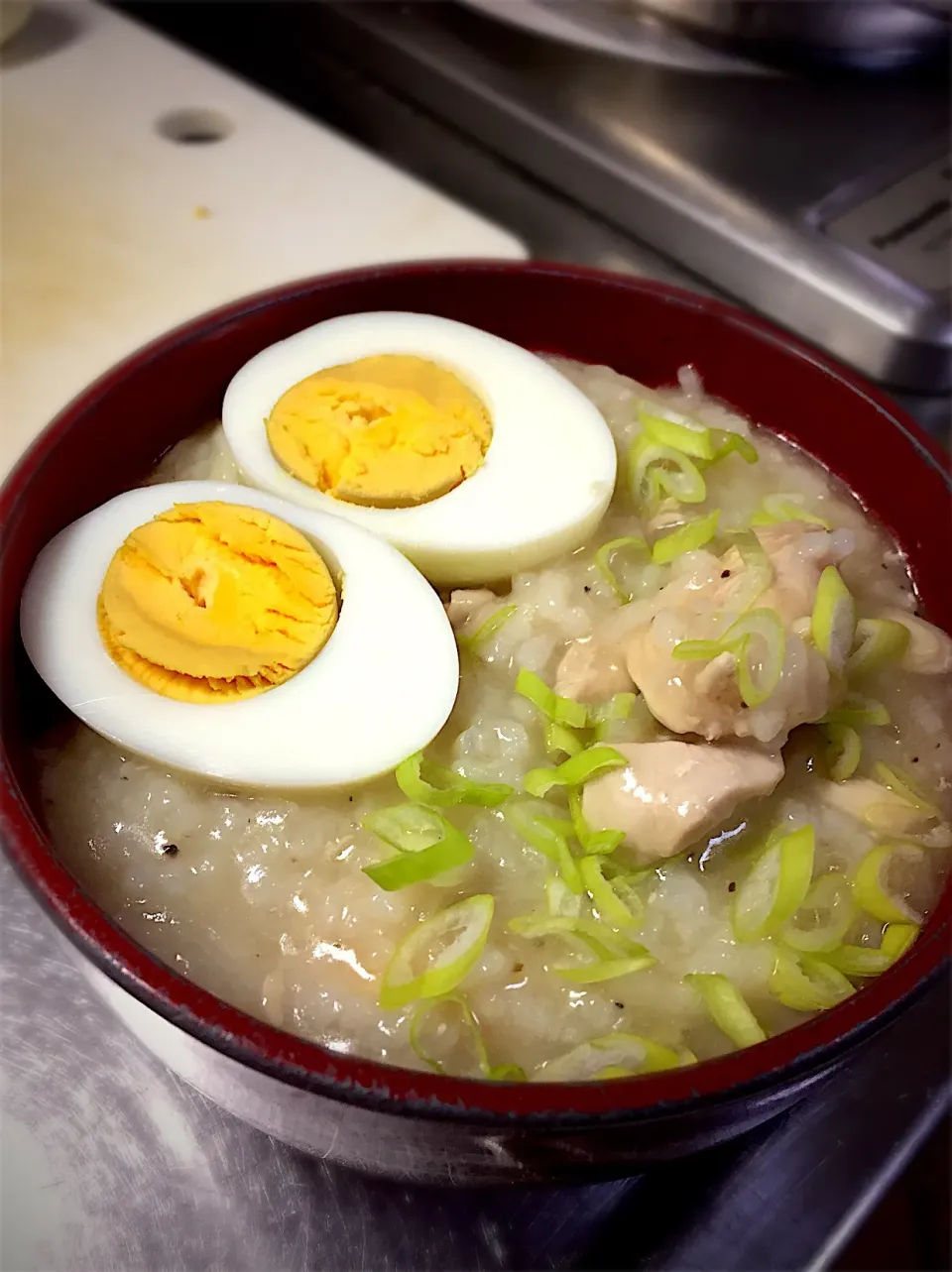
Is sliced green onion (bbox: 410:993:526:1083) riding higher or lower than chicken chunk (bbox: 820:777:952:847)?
lower

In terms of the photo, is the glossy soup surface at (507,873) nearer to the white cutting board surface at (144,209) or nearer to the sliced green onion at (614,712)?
the sliced green onion at (614,712)

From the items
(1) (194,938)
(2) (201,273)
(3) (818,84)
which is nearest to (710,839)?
(1) (194,938)

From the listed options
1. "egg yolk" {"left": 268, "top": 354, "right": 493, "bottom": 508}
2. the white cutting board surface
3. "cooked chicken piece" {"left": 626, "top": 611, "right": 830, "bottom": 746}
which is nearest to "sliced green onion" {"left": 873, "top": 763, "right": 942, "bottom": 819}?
"cooked chicken piece" {"left": 626, "top": 611, "right": 830, "bottom": 746}

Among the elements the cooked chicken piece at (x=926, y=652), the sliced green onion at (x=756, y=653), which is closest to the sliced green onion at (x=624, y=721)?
the sliced green onion at (x=756, y=653)

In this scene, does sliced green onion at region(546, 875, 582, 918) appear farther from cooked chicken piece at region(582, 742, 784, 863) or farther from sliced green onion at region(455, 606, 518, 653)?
sliced green onion at region(455, 606, 518, 653)

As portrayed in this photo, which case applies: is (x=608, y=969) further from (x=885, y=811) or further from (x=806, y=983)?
(x=885, y=811)
